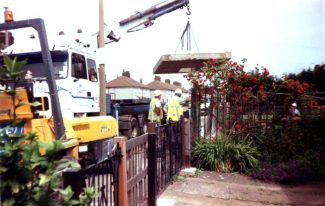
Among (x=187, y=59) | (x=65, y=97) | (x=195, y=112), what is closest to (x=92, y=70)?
(x=65, y=97)

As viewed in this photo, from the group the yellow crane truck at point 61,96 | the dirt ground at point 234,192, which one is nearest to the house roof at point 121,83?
the yellow crane truck at point 61,96

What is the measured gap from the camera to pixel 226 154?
352 inches

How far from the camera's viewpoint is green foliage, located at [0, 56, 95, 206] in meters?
1.76

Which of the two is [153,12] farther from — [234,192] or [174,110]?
[234,192]

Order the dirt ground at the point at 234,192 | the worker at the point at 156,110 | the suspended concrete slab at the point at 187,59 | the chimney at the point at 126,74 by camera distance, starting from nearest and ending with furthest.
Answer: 1. the dirt ground at the point at 234,192
2. the suspended concrete slab at the point at 187,59
3. the worker at the point at 156,110
4. the chimney at the point at 126,74

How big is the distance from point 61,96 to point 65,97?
0.27m

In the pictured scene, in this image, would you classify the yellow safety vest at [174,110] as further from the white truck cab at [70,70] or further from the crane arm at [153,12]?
the crane arm at [153,12]

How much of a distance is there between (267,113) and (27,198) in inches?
329

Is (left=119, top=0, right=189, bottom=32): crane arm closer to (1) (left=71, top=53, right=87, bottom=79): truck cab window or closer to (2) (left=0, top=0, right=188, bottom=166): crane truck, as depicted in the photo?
(2) (left=0, top=0, right=188, bottom=166): crane truck

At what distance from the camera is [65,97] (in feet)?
32.1

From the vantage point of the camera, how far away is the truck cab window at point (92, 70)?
11586 millimetres

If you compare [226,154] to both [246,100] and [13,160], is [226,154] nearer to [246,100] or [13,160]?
[246,100]

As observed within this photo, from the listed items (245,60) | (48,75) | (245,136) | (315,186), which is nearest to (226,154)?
(245,136)

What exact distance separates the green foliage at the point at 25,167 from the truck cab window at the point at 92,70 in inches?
388
